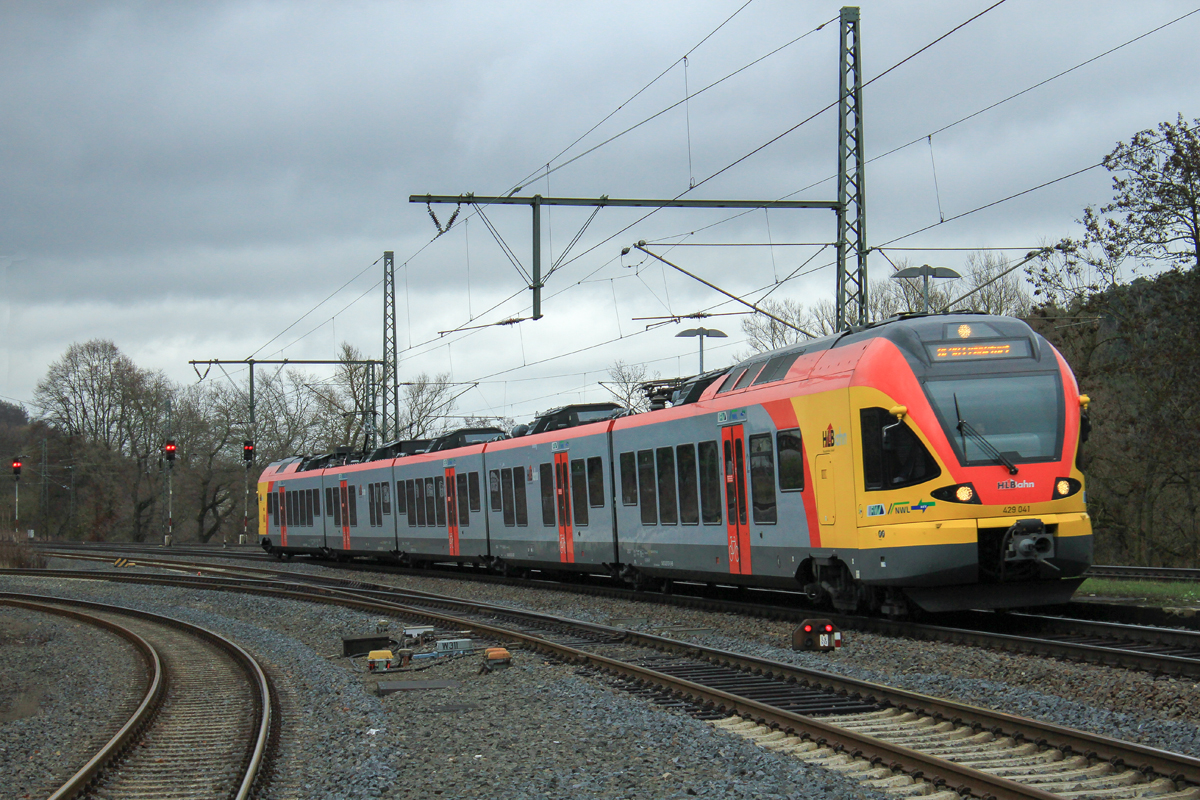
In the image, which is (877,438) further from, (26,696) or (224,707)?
(26,696)

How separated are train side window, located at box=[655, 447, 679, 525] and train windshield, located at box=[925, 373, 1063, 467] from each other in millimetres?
5482

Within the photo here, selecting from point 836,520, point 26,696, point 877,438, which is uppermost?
point 877,438

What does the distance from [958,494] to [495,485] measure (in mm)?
13355

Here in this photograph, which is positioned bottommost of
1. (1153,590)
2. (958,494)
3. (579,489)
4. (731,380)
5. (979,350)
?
(1153,590)

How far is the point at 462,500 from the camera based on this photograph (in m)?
24.8

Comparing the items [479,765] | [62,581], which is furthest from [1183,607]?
[62,581]

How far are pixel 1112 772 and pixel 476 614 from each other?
11363 mm

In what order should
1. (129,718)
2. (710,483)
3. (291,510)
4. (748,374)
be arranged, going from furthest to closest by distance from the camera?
(291,510) → (710,483) → (748,374) → (129,718)

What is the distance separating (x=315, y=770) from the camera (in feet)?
23.4

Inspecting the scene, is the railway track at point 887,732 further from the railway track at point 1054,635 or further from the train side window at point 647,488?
the train side window at point 647,488

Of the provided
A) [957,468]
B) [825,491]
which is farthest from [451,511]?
[957,468]

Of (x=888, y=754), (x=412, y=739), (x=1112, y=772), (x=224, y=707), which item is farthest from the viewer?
(x=224, y=707)

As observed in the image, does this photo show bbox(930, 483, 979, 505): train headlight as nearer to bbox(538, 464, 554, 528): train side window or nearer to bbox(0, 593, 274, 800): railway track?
bbox(0, 593, 274, 800): railway track

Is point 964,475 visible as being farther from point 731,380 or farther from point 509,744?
point 509,744
